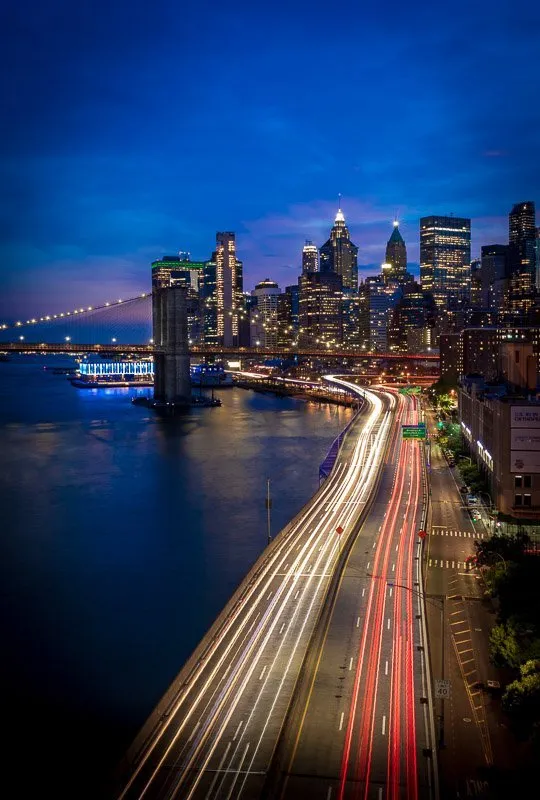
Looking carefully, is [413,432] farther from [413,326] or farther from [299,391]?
[413,326]

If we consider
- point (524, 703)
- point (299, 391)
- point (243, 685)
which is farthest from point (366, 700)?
point (299, 391)

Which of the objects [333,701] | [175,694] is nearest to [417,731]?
[333,701]

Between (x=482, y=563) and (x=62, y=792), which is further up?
(x=482, y=563)

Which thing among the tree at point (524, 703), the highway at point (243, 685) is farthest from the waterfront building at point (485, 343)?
the tree at point (524, 703)

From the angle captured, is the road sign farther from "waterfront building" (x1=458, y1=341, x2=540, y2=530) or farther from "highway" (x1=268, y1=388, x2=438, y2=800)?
"waterfront building" (x1=458, y1=341, x2=540, y2=530)

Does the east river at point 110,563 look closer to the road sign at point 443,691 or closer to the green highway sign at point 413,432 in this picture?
the green highway sign at point 413,432

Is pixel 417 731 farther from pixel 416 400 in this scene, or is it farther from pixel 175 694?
pixel 416 400
